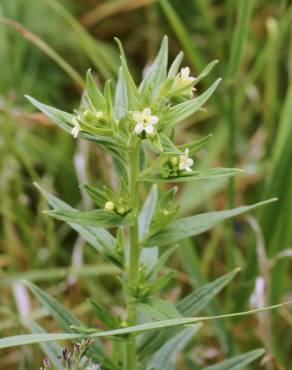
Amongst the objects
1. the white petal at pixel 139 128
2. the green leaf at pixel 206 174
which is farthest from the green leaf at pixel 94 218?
the white petal at pixel 139 128

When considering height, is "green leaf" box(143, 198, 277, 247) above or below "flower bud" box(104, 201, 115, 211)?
below

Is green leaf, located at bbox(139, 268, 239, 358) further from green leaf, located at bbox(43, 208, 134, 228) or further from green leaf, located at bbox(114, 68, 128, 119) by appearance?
green leaf, located at bbox(114, 68, 128, 119)

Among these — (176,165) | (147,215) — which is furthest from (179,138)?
(176,165)

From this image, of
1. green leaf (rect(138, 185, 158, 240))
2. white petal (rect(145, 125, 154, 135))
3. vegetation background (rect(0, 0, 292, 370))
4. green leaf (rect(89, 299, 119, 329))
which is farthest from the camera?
vegetation background (rect(0, 0, 292, 370))

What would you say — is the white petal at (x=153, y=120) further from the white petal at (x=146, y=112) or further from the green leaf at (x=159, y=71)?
the green leaf at (x=159, y=71)

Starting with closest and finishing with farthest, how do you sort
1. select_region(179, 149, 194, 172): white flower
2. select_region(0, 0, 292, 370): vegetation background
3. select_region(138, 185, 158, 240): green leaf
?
select_region(179, 149, 194, 172): white flower → select_region(138, 185, 158, 240): green leaf → select_region(0, 0, 292, 370): vegetation background

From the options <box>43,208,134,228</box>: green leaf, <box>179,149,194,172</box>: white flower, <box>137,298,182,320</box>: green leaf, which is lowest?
<box>137,298,182,320</box>: green leaf

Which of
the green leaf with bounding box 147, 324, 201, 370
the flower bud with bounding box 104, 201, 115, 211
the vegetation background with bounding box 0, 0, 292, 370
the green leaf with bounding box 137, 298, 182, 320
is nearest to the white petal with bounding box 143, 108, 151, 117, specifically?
the flower bud with bounding box 104, 201, 115, 211

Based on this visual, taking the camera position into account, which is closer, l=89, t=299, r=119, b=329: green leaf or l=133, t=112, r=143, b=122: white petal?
l=133, t=112, r=143, b=122: white petal
